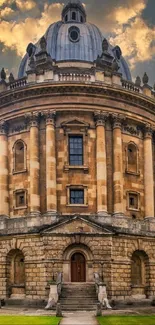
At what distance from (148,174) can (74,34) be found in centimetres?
1713

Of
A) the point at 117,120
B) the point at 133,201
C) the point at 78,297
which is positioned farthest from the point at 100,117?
the point at 78,297

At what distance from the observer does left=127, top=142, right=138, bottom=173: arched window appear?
157 ft

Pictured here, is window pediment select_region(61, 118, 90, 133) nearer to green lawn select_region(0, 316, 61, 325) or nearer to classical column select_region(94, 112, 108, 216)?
classical column select_region(94, 112, 108, 216)

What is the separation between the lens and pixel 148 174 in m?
48.0

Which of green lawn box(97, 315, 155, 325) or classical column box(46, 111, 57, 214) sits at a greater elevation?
classical column box(46, 111, 57, 214)

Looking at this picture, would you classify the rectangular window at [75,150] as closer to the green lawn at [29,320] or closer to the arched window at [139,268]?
the arched window at [139,268]

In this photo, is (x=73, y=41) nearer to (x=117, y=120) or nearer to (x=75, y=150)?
(x=117, y=120)

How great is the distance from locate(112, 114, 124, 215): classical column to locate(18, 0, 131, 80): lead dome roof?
8.48m

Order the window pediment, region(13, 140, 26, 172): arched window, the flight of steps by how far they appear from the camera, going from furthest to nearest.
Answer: region(13, 140, 26, 172): arched window, the window pediment, the flight of steps

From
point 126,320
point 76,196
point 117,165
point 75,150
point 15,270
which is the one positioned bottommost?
point 126,320

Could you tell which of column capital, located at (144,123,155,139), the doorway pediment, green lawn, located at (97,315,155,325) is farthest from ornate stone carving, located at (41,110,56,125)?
green lawn, located at (97,315,155,325)

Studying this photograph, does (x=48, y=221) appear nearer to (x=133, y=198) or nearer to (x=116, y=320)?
(x=133, y=198)

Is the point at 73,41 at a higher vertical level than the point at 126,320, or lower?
→ higher

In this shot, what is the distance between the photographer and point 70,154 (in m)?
45.6
